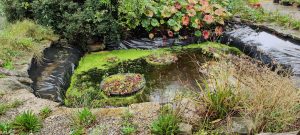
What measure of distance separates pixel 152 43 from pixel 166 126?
15.0 feet

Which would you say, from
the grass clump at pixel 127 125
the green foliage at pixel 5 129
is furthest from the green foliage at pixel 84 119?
the green foliage at pixel 5 129

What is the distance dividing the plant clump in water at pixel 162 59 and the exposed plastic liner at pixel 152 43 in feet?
2.26

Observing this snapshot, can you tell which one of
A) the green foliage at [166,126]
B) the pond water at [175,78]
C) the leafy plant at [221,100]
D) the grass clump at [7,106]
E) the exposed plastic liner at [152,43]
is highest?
the leafy plant at [221,100]

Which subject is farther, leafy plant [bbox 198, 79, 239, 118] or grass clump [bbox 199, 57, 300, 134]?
leafy plant [bbox 198, 79, 239, 118]

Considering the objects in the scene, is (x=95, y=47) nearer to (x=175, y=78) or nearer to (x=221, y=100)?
(x=175, y=78)

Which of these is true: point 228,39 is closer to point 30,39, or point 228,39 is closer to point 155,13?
point 155,13

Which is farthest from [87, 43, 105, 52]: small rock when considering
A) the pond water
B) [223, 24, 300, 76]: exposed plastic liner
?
[223, 24, 300, 76]: exposed plastic liner

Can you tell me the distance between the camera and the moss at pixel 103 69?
18.9ft

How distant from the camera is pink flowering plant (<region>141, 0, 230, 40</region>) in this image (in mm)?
8227

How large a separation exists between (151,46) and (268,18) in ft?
9.77

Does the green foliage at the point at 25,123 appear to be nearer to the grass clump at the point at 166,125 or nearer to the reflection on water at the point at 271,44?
the grass clump at the point at 166,125

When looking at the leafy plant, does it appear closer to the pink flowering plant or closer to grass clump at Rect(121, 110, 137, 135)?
grass clump at Rect(121, 110, 137, 135)

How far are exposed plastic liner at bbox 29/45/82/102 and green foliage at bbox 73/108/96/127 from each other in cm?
153

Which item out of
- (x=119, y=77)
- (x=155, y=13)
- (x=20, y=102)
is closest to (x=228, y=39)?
(x=155, y=13)
